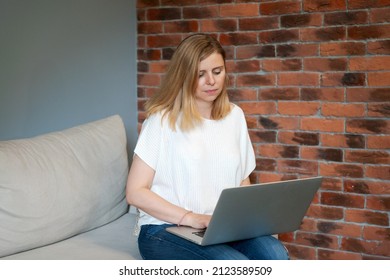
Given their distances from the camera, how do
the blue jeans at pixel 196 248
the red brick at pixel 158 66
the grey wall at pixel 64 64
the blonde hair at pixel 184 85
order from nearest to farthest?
the blue jeans at pixel 196 248 < the blonde hair at pixel 184 85 < the grey wall at pixel 64 64 < the red brick at pixel 158 66

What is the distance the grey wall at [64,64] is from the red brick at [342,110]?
3.41ft

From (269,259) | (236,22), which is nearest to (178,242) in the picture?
(269,259)

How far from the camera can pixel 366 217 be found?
2861 millimetres

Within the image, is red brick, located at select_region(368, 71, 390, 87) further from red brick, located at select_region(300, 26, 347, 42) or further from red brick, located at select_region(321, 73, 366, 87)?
red brick, located at select_region(300, 26, 347, 42)

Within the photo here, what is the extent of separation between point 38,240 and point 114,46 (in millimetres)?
1285

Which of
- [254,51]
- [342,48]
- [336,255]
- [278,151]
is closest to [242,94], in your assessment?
[254,51]

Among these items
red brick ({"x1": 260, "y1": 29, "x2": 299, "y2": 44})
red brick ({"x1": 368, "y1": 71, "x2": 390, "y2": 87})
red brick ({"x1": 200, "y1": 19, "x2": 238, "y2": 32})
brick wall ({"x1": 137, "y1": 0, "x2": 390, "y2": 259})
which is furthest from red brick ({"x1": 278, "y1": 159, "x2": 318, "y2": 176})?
red brick ({"x1": 200, "y1": 19, "x2": 238, "y2": 32})

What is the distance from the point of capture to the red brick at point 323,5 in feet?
9.15

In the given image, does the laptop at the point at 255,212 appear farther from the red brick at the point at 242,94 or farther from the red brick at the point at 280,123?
the red brick at the point at 242,94

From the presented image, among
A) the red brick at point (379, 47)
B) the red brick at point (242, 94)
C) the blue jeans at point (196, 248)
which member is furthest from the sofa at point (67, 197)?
the red brick at point (379, 47)

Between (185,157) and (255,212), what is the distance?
388 mm

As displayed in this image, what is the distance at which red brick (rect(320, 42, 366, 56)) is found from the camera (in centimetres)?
277

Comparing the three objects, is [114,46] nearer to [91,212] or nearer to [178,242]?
[91,212]
